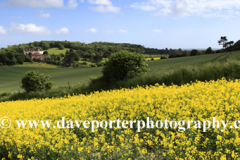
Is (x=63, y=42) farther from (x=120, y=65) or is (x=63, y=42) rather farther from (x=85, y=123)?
(x=85, y=123)

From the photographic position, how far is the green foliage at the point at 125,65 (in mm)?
14516

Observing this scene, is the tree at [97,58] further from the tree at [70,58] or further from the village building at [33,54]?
the village building at [33,54]

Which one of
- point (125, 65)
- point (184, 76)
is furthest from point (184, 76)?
point (125, 65)

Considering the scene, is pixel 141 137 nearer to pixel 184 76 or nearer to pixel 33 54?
pixel 184 76

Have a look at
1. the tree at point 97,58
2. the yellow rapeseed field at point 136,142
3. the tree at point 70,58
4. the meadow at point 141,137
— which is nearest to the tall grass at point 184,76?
the meadow at point 141,137

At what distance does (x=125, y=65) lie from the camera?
1436 centimetres

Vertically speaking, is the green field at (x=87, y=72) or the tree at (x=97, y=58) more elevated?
the tree at (x=97, y=58)

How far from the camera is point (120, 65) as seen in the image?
14.6 meters

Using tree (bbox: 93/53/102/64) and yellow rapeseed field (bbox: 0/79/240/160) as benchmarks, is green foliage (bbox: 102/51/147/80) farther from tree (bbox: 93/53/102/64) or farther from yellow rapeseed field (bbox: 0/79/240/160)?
tree (bbox: 93/53/102/64)

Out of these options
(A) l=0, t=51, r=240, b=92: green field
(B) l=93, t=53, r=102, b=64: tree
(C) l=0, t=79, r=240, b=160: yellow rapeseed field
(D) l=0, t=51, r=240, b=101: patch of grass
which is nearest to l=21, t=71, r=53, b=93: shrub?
(D) l=0, t=51, r=240, b=101: patch of grass

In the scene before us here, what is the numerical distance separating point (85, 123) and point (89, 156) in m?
1.31

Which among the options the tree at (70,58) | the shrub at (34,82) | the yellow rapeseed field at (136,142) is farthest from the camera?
the tree at (70,58)

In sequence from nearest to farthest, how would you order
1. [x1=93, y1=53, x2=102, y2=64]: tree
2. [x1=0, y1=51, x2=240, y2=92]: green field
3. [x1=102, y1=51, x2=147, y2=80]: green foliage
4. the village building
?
[x1=102, y1=51, x2=147, y2=80]: green foliage → [x1=0, y1=51, x2=240, y2=92]: green field → [x1=93, y1=53, x2=102, y2=64]: tree → the village building

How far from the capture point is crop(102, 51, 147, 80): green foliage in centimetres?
1452
